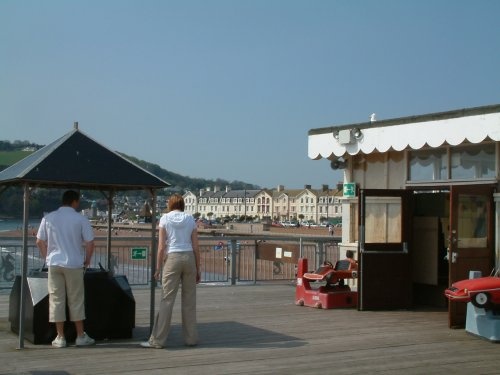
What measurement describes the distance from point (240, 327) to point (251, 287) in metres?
5.80

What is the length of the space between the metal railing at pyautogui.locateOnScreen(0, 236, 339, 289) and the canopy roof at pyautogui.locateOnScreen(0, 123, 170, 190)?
18.4 ft

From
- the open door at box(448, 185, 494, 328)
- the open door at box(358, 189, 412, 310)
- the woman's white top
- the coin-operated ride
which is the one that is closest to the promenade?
the open door at box(358, 189, 412, 310)

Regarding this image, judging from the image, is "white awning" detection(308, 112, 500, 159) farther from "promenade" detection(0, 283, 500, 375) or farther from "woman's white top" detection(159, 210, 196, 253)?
"woman's white top" detection(159, 210, 196, 253)

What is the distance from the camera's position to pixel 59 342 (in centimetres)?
830

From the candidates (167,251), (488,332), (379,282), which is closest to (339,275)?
(379,282)

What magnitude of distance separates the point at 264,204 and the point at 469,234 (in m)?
156

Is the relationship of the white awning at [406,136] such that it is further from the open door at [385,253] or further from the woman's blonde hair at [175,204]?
the woman's blonde hair at [175,204]

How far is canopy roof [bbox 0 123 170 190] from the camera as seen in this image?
8.39 meters

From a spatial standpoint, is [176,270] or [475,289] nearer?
[176,270]

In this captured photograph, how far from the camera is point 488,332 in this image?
8.95 m

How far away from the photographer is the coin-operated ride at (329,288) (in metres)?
12.1

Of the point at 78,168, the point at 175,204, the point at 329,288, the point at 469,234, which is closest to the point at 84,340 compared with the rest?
the point at 175,204

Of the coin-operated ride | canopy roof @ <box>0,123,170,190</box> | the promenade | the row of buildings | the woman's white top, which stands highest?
the row of buildings

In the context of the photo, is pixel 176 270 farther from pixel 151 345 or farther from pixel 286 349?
pixel 286 349
